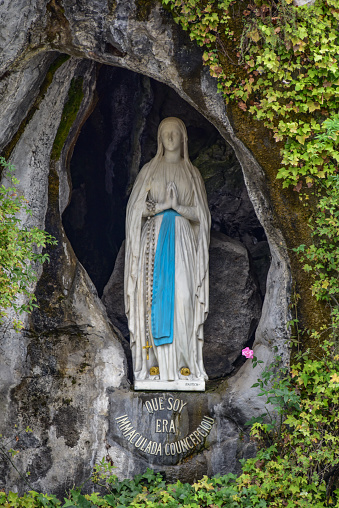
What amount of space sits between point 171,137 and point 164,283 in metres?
1.37

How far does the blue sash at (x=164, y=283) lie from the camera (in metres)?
6.03

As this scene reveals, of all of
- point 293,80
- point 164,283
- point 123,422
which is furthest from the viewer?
point 164,283

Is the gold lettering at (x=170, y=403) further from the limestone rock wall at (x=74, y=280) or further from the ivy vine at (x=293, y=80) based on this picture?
the ivy vine at (x=293, y=80)

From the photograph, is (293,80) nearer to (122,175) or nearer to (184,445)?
(122,175)

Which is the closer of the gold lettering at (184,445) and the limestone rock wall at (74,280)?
the limestone rock wall at (74,280)

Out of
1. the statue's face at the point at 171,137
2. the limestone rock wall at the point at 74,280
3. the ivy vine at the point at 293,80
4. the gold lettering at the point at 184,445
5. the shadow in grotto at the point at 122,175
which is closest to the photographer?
the ivy vine at the point at 293,80

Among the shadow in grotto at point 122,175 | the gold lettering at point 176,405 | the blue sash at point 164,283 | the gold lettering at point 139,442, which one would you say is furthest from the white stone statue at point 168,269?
the shadow in grotto at point 122,175

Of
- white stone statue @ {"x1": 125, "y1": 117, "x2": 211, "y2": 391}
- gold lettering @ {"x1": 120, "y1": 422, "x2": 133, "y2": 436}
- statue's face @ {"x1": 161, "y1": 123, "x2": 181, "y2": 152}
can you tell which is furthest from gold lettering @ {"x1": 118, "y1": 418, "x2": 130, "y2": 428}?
statue's face @ {"x1": 161, "y1": 123, "x2": 181, "y2": 152}

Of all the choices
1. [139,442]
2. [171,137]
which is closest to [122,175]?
[171,137]

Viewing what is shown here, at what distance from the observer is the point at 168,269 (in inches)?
243

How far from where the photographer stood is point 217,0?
212 inches

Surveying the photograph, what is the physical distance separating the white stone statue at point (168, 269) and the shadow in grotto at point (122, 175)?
694 millimetres

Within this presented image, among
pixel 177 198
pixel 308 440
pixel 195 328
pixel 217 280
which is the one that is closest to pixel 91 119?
pixel 177 198

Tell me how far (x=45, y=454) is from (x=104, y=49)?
10.9 ft
